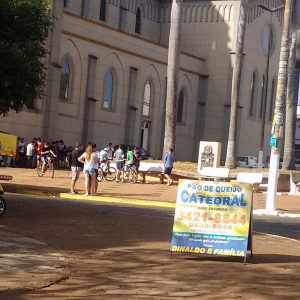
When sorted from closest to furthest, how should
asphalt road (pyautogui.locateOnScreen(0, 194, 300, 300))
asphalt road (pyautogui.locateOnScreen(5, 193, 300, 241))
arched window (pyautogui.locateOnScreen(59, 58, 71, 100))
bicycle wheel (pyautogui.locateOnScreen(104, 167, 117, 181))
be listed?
asphalt road (pyautogui.locateOnScreen(0, 194, 300, 300))
asphalt road (pyautogui.locateOnScreen(5, 193, 300, 241))
bicycle wheel (pyautogui.locateOnScreen(104, 167, 117, 181))
arched window (pyautogui.locateOnScreen(59, 58, 71, 100))

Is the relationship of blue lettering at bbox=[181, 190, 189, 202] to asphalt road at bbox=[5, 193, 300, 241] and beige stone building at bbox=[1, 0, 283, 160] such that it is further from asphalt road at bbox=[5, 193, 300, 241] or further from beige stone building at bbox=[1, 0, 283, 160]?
beige stone building at bbox=[1, 0, 283, 160]

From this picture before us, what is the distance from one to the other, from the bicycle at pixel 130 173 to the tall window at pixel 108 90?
53.8 feet

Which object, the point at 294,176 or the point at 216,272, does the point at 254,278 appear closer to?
the point at 216,272

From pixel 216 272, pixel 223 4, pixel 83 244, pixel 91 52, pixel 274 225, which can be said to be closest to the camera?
pixel 216 272

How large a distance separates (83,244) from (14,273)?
3.09 metres

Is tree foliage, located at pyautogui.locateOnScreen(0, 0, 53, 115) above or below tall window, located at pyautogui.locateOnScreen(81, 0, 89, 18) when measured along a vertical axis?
below

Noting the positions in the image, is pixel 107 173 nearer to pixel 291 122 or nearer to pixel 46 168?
pixel 46 168

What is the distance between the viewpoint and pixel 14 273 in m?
9.77

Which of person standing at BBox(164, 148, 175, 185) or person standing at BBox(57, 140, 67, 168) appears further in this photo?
person standing at BBox(57, 140, 67, 168)

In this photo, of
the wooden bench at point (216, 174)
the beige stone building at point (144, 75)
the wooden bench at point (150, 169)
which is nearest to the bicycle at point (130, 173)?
the wooden bench at point (150, 169)

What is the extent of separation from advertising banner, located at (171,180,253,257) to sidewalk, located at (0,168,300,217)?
11.2m

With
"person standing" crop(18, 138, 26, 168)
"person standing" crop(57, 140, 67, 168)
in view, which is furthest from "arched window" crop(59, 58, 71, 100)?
"person standing" crop(18, 138, 26, 168)

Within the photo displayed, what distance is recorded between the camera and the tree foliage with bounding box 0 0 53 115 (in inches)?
705

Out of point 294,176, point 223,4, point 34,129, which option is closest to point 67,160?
point 34,129
